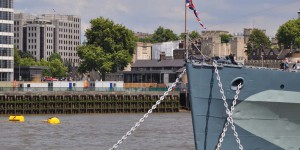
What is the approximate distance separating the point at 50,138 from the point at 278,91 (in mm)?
28140

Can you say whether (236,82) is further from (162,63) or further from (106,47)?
(162,63)

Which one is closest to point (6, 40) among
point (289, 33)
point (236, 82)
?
point (289, 33)

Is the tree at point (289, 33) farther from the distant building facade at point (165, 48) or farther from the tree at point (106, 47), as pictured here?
the tree at point (106, 47)

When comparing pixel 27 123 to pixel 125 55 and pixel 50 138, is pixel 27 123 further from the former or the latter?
pixel 125 55

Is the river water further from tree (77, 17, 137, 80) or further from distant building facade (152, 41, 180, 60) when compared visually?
distant building facade (152, 41, 180, 60)

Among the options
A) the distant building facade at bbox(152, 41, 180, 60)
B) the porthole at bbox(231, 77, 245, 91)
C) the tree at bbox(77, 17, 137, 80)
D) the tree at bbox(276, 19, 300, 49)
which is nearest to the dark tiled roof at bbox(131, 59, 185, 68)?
the tree at bbox(77, 17, 137, 80)

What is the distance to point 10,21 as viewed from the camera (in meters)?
135

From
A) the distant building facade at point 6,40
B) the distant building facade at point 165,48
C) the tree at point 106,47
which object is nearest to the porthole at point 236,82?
the tree at point 106,47

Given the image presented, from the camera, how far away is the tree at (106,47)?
13375 centimetres

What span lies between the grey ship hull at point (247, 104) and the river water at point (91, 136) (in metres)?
16.4

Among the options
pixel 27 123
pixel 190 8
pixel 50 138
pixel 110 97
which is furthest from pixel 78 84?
pixel 190 8

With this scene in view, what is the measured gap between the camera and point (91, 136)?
57.3m

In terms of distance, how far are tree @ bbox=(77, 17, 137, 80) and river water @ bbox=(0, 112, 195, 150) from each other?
58.6 meters

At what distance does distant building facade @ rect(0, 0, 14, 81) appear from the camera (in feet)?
439
